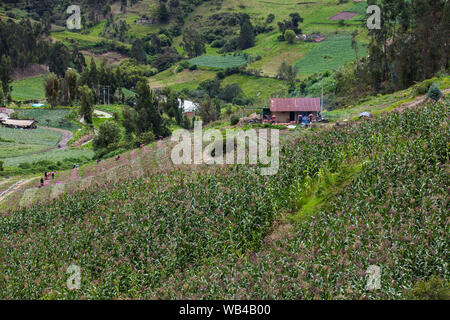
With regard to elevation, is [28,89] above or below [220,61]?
below

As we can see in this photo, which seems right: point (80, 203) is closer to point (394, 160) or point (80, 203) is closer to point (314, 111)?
point (394, 160)

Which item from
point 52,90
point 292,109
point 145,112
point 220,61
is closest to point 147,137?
point 145,112

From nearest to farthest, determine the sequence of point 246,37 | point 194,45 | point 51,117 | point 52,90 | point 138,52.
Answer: point 51,117, point 52,90, point 246,37, point 138,52, point 194,45

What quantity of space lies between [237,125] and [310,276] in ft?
98.4

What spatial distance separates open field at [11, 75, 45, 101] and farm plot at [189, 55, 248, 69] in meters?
49.4

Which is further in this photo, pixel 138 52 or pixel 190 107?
pixel 138 52

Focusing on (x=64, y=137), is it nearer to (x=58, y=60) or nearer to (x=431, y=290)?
(x=58, y=60)

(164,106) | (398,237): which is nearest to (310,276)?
(398,237)

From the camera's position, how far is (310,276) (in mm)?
17562

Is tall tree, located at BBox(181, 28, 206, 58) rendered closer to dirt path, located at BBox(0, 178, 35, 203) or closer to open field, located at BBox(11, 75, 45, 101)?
open field, located at BBox(11, 75, 45, 101)

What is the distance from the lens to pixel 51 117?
315 feet

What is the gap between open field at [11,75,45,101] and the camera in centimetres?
11838

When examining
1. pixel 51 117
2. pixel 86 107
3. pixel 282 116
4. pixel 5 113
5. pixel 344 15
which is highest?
pixel 344 15

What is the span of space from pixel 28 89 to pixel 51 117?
3677 cm
